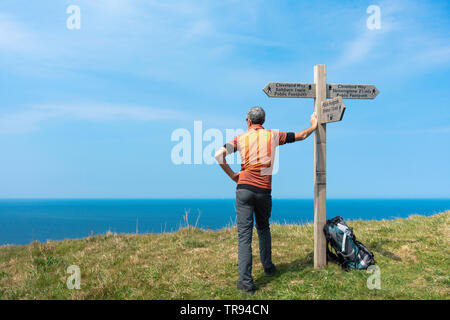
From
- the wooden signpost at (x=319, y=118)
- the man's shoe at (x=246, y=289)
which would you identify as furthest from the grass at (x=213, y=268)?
the wooden signpost at (x=319, y=118)

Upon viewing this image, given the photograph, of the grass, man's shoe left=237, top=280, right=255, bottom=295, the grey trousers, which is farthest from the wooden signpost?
man's shoe left=237, top=280, right=255, bottom=295

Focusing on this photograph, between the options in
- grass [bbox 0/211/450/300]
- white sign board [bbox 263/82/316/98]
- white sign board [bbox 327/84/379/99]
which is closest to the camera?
grass [bbox 0/211/450/300]

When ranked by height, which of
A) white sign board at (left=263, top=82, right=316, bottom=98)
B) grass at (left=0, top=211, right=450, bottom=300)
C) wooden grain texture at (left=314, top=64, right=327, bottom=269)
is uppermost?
white sign board at (left=263, top=82, right=316, bottom=98)

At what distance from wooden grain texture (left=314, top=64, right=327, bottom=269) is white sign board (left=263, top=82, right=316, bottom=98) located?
0.17 meters

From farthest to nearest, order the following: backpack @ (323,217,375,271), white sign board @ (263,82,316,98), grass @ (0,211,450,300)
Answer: white sign board @ (263,82,316,98)
backpack @ (323,217,375,271)
grass @ (0,211,450,300)

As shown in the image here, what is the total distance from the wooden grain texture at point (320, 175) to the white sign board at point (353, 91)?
23 cm

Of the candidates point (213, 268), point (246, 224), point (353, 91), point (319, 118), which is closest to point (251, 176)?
point (246, 224)

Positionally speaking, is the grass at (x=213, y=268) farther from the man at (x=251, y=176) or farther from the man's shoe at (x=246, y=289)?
the man at (x=251, y=176)

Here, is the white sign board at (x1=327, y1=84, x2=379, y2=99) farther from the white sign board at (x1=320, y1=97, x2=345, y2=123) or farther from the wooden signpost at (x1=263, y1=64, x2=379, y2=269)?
the white sign board at (x1=320, y1=97, x2=345, y2=123)

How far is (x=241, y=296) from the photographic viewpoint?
5.87m

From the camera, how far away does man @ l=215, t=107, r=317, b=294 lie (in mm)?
6000

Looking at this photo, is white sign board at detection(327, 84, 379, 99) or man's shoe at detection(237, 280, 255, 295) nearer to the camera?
man's shoe at detection(237, 280, 255, 295)
